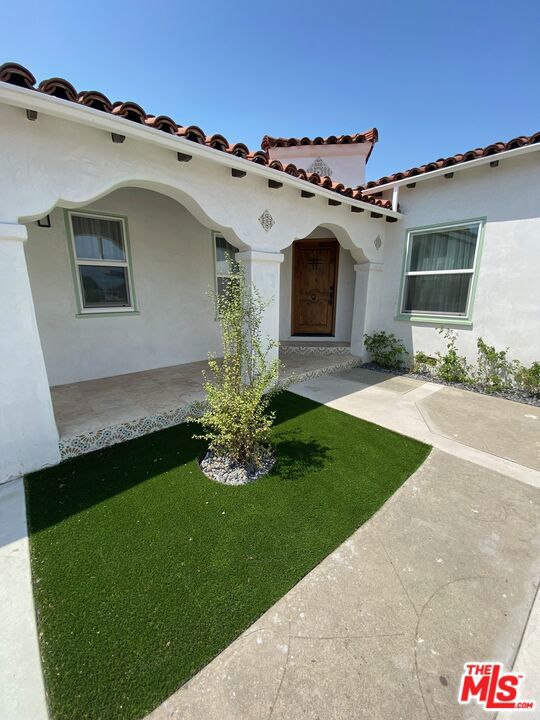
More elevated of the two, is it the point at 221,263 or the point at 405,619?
the point at 221,263

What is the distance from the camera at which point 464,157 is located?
4.89 m

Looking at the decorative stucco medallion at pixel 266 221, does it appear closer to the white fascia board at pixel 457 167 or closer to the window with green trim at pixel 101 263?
the window with green trim at pixel 101 263

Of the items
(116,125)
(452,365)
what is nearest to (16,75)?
(116,125)

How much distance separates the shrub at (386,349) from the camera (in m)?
6.53

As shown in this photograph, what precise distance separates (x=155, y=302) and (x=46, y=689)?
4943 millimetres

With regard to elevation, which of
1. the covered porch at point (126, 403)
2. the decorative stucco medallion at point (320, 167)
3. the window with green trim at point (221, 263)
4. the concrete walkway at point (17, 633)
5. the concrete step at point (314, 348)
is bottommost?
the concrete walkway at point (17, 633)

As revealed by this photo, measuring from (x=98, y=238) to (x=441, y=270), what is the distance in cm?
610

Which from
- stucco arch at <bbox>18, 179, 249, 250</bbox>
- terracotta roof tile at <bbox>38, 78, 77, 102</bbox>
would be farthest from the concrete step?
terracotta roof tile at <bbox>38, 78, 77, 102</bbox>

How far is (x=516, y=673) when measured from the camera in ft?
4.91

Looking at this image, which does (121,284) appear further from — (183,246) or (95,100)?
(95,100)

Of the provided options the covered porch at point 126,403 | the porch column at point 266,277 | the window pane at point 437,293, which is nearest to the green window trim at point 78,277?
the covered porch at point 126,403

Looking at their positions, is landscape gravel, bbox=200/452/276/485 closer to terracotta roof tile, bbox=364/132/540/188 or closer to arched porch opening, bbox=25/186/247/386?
arched porch opening, bbox=25/186/247/386

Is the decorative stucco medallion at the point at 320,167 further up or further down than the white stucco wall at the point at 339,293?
further up

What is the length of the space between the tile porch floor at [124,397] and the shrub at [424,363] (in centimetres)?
221
